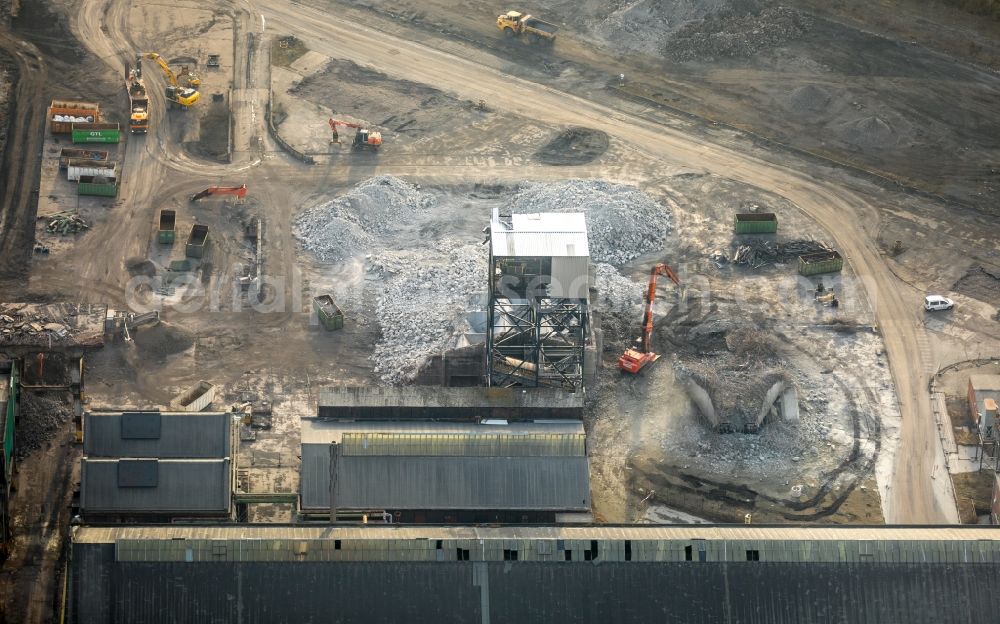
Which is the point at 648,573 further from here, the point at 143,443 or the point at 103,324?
the point at 103,324

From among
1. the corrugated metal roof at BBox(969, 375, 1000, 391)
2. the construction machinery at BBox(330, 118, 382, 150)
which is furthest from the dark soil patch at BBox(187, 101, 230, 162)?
the corrugated metal roof at BBox(969, 375, 1000, 391)

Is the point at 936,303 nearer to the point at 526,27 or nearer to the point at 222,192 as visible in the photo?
the point at 526,27

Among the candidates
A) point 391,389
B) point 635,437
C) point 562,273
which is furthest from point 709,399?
point 391,389

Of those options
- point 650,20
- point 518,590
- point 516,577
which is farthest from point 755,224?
point 518,590

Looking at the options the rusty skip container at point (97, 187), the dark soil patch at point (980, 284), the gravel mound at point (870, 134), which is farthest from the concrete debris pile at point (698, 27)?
the rusty skip container at point (97, 187)

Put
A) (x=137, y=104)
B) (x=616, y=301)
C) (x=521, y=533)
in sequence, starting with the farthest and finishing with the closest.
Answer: (x=137, y=104) → (x=616, y=301) → (x=521, y=533)

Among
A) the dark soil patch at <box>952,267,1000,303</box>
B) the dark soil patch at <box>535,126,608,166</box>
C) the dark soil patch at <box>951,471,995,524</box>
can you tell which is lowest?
the dark soil patch at <box>951,471,995,524</box>

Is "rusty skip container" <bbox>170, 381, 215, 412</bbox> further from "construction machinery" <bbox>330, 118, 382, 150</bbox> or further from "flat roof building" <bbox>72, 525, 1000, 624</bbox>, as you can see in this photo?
"construction machinery" <bbox>330, 118, 382, 150</bbox>
